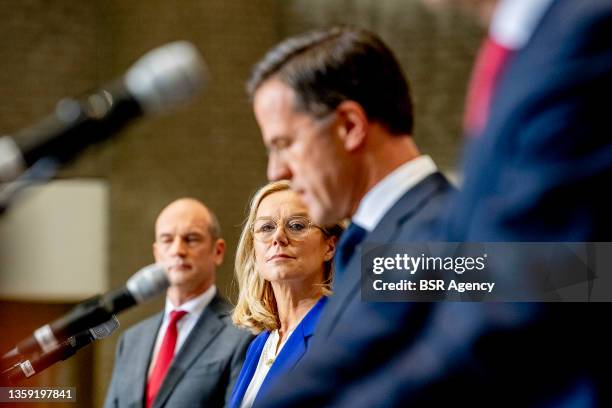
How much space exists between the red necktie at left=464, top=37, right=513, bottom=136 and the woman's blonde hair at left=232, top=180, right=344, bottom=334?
4.72 feet

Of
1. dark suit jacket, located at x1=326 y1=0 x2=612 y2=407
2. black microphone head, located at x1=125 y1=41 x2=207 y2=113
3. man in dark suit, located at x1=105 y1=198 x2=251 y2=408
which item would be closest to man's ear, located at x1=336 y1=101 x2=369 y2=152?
black microphone head, located at x1=125 y1=41 x2=207 y2=113

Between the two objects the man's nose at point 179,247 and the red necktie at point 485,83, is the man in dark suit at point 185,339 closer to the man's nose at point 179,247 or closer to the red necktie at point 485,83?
the man's nose at point 179,247

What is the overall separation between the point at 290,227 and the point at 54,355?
0.90 meters

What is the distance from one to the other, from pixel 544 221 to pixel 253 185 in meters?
4.24

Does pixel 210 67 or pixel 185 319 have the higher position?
pixel 210 67

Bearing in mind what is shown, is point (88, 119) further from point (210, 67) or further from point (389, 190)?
point (210, 67)

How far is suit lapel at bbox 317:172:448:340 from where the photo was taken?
3.48ft

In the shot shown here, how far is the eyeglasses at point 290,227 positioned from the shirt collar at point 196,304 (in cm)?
36

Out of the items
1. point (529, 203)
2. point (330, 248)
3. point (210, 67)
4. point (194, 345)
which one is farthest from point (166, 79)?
point (210, 67)

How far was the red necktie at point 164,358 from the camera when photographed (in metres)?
2.36

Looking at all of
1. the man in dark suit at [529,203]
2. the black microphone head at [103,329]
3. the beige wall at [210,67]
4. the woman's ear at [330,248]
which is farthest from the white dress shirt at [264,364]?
the beige wall at [210,67]

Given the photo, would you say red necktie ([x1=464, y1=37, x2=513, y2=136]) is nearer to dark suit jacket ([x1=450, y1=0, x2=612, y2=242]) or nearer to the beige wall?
dark suit jacket ([x1=450, y1=0, x2=612, y2=242])

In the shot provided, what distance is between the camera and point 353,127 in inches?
48.7

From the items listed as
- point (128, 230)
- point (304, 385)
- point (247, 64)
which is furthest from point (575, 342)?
point (247, 64)
